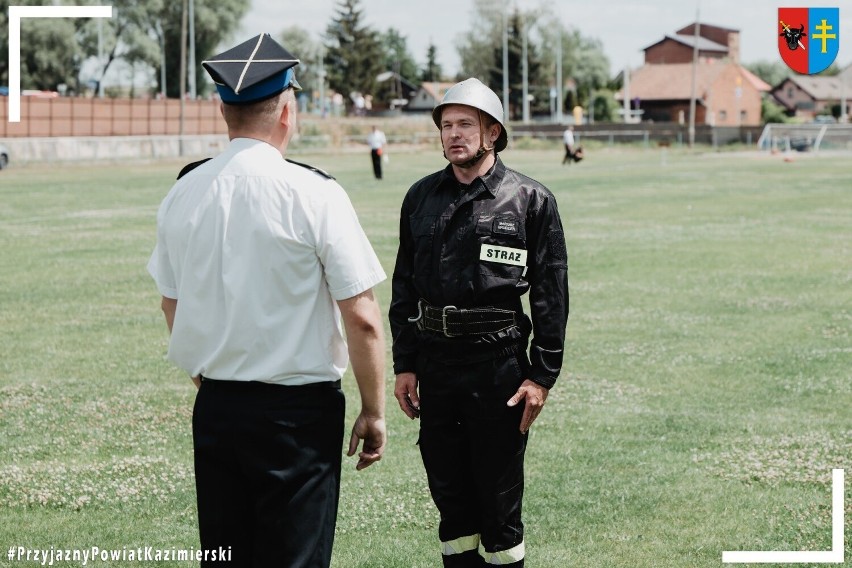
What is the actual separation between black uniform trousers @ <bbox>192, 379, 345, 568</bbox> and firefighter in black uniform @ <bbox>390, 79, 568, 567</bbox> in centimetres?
98

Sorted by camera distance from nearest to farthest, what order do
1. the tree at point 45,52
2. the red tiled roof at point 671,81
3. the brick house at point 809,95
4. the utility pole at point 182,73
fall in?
the utility pole at point 182,73
the tree at point 45,52
the red tiled roof at point 671,81
the brick house at point 809,95

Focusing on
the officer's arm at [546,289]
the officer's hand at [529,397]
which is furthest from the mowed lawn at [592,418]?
the officer's arm at [546,289]

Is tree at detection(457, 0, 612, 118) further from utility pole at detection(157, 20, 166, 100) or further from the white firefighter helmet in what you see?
the white firefighter helmet

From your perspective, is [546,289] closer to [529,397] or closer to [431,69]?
[529,397]

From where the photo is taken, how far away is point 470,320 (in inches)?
183

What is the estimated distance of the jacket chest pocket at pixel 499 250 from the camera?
4.67 m

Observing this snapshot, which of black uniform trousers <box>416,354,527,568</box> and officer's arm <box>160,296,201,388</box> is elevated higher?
officer's arm <box>160,296,201,388</box>

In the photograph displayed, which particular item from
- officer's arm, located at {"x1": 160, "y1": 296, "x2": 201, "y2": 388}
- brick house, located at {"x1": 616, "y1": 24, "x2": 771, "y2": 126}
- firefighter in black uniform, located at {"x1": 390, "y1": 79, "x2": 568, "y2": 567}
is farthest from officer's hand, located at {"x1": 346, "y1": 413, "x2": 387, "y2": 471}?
brick house, located at {"x1": 616, "y1": 24, "x2": 771, "y2": 126}

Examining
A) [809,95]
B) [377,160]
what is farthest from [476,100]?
[809,95]

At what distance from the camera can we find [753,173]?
44062 millimetres

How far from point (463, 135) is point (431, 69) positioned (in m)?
178

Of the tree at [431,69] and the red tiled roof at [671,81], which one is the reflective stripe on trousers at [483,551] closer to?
the red tiled roof at [671,81]

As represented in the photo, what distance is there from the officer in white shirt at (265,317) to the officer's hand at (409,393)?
43.1 inches

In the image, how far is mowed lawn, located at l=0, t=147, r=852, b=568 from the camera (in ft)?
19.8
